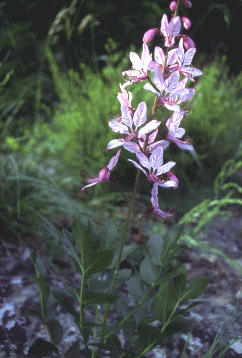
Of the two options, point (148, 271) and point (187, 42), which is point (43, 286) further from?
point (187, 42)

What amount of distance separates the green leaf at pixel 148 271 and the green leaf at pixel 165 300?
0.37 feet

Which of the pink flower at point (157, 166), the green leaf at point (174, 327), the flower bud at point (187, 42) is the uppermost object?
the flower bud at point (187, 42)

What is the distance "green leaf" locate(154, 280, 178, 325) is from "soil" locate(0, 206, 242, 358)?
32 centimetres

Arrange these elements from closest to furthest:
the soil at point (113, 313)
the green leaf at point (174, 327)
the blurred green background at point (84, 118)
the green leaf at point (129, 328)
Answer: the green leaf at point (174, 327), the green leaf at point (129, 328), the soil at point (113, 313), the blurred green background at point (84, 118)

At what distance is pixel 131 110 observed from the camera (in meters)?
0.81

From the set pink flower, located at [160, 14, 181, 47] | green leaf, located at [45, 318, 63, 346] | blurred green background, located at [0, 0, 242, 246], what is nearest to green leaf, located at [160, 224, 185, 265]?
green leaf, located at [45, 318, 63, 346]

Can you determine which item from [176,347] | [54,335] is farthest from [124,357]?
[176,347]

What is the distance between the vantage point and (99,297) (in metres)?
0.70

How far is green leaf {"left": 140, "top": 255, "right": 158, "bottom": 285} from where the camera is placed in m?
0.86

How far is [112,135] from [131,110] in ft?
5.48

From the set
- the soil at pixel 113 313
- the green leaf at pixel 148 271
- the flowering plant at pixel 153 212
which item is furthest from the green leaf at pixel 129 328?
the soil at pixel 113 313

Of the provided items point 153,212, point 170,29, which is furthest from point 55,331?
point 170,29

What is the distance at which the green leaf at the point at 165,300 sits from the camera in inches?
28.6

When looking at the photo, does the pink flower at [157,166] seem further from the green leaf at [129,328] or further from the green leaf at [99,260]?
the green leaf at [129,328]
